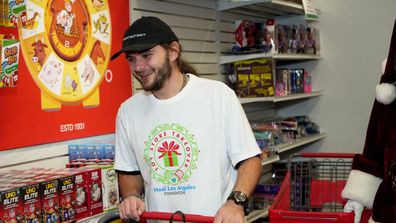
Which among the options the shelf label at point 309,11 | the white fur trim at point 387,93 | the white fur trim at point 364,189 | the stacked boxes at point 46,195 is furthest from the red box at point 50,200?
the shelf label at point 309,11

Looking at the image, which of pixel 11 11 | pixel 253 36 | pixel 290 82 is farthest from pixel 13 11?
pixel 290 82

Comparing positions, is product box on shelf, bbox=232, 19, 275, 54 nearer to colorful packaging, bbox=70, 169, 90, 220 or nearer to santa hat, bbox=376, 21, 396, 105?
santa hat, bbox=376, 21, 396, 105

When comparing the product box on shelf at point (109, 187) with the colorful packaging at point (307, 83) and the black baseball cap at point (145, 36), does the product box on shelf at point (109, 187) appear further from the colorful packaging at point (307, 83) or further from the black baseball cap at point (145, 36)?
the colorful packaging at point (307, 83)

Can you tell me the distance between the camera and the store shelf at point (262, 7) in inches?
153

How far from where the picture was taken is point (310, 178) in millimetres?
2932

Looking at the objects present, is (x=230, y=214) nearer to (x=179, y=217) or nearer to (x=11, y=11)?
(x=179, y=217)

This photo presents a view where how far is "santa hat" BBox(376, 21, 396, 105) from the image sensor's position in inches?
83.8

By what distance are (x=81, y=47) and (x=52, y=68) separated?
0.81ft

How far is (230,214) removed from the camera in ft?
5.80

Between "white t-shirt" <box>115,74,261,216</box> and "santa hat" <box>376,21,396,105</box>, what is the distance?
1.97 feet

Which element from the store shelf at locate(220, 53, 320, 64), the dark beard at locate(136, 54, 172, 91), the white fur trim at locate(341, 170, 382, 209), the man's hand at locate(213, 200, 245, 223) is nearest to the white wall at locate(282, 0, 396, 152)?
the store shelf at locate(220, 53, 320, 64)

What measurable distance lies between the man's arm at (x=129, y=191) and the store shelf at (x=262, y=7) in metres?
1.99

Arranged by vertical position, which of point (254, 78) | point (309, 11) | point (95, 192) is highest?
point (309, 11)

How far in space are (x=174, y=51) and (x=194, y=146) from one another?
1.41 feet
